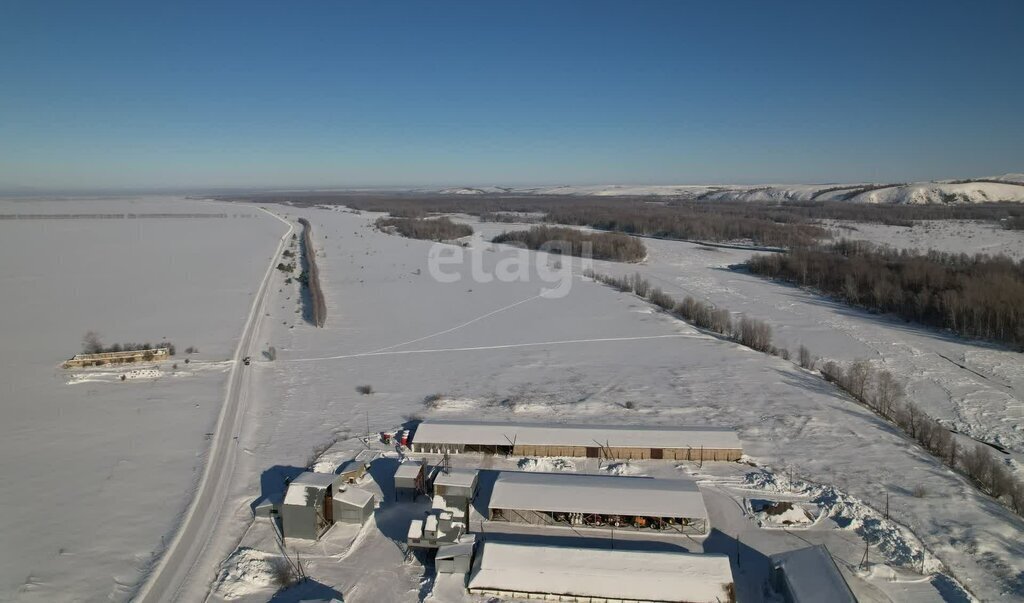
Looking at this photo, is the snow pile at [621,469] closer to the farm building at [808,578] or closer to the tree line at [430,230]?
the farm building at [808,578]

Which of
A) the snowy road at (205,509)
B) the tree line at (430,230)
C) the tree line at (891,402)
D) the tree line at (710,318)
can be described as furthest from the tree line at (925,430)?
the tree line at (430,230)

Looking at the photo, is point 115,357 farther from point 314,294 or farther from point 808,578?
point 808,578

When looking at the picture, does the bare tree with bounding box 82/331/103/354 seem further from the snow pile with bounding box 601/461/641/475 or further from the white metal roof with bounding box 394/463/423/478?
the snow pile with bounding box 601/461/641/475

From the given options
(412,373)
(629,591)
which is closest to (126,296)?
(412,373)

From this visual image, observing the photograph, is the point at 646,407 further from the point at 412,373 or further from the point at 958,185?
the point at 958,185

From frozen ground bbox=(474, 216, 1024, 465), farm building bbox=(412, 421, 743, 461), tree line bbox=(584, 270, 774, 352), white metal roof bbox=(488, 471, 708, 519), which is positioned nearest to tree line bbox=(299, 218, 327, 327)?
farm building bbox=(412, 421, 743, 461)

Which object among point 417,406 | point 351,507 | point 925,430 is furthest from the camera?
point 417,406

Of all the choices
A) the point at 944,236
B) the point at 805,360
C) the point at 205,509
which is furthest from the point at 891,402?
the point at 944,236
